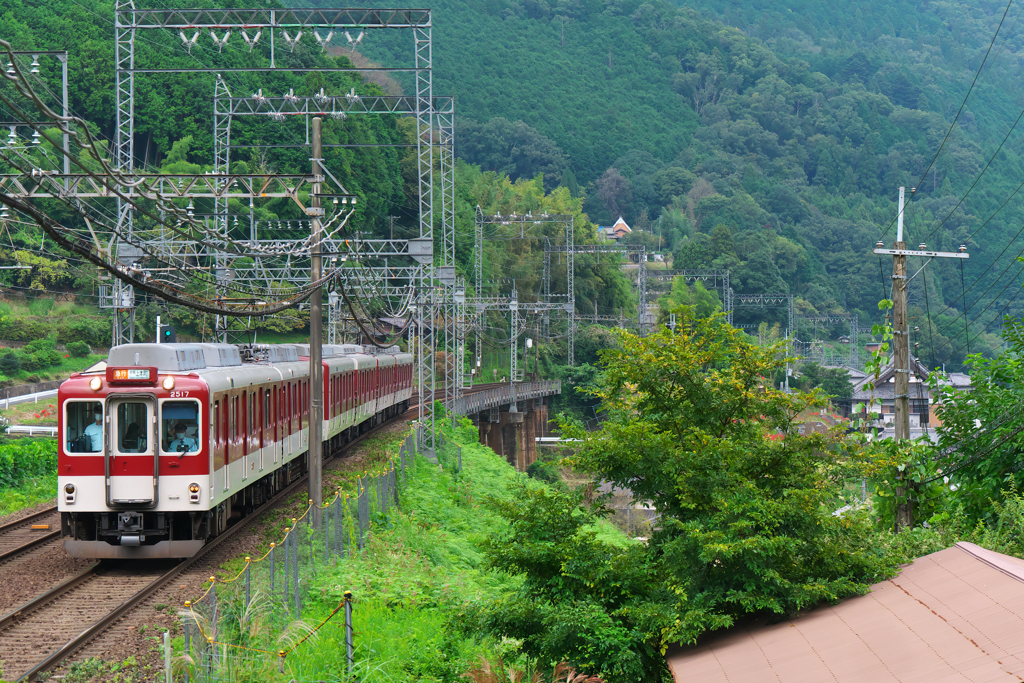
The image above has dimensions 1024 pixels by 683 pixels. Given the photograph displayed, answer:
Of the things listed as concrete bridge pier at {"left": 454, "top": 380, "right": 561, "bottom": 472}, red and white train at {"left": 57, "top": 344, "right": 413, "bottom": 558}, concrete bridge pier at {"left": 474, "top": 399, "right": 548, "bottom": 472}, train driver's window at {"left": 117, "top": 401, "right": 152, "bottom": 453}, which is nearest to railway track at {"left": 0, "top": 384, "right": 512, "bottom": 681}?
red and white train at {"left": 57, "top": 344, "right": 413, "bottom": 558}

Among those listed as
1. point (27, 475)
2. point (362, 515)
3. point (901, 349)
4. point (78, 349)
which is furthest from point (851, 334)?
point (362, 515)

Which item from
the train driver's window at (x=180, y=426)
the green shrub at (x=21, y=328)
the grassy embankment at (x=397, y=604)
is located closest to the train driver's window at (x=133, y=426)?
the train driver's window at (x=180, y=426)

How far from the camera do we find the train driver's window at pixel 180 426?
41.5 feet

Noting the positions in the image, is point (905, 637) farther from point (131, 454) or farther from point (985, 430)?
point (131, 454)

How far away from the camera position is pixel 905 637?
251 inches

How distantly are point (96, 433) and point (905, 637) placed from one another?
10.1 m

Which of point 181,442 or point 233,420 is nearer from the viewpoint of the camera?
point 181,442

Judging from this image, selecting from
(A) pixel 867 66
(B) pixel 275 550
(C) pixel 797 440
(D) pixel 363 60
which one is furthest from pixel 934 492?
(A) pixel 867 66

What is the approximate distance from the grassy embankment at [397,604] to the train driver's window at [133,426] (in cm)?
196

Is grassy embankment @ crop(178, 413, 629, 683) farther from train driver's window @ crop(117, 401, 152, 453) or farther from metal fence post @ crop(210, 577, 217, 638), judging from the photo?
train driver's window @ crop(117, 401, 152, 453)

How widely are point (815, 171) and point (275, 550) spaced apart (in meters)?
133

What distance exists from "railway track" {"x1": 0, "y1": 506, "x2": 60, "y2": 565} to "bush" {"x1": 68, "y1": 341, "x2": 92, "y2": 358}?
99.3 ft

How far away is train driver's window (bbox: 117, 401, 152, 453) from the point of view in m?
12.6

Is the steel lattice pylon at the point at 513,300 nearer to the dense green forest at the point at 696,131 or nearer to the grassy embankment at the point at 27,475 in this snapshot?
the dense green forest at the point at 696,131
